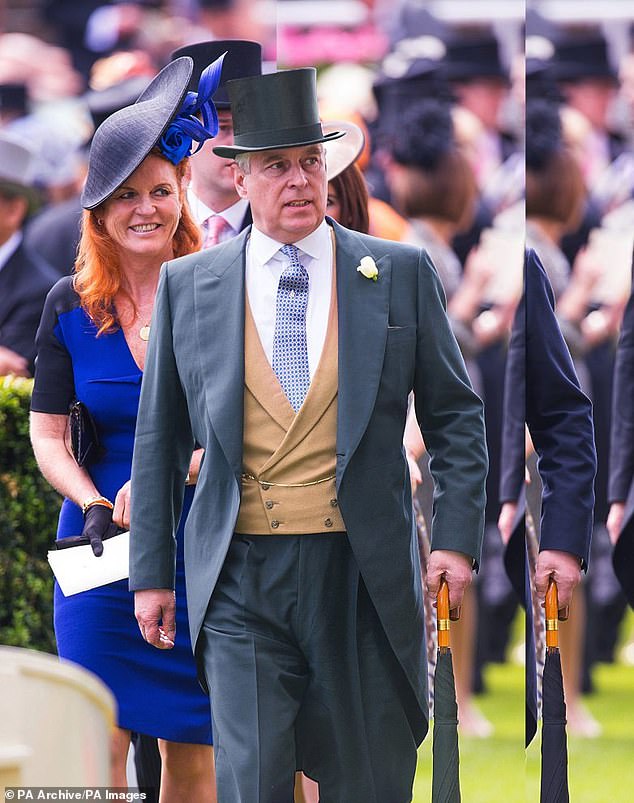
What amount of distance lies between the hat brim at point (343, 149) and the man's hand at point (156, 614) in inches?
73.6

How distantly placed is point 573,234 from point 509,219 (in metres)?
1.02

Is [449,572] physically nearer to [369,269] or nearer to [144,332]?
[369,269]

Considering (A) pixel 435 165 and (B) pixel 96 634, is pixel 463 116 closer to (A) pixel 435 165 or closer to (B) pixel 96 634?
(A) pixel 435 165

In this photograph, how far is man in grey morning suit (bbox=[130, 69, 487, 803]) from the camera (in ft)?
13.8

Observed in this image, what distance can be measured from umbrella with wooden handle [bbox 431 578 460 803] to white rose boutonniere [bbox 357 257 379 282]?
0.76 meters

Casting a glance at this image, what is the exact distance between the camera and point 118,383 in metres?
4.88

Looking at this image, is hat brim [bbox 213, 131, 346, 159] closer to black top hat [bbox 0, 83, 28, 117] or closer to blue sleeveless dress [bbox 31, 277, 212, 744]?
blue sleeveless dress [bbox 31, 277, 212, 744]

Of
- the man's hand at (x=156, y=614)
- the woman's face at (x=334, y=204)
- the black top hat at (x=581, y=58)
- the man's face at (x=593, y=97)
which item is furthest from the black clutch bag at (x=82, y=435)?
the black top hat at (x=581, y=58)

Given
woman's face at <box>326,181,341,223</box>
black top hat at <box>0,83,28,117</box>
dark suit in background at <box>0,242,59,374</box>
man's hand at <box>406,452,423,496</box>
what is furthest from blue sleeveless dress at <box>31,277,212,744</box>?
black top hat at <box>0,83,28,117</box>

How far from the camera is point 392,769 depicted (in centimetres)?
435

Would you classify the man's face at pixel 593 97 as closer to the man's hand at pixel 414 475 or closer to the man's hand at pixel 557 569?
the man's hand at pixel 414 475

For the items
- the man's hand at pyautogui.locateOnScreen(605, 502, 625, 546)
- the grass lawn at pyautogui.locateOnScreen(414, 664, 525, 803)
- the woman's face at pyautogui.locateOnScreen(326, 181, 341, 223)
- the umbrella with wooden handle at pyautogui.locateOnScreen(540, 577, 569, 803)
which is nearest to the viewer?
the umbrella with wooden handle at pyautogui.locateOnScreen(540, 577, 569, 803)

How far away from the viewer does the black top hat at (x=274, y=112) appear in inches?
170

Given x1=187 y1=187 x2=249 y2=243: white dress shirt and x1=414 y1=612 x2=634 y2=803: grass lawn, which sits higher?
x1=187 y1=187 x2=249 y2=243: white dress shirt
